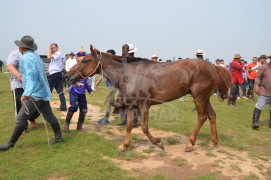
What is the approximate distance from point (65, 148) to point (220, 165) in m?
2.96

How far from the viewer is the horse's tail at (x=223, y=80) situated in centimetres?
577

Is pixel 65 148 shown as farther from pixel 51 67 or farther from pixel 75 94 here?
pixel 51 67

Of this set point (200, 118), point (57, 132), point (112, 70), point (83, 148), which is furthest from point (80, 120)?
point (200, 118)

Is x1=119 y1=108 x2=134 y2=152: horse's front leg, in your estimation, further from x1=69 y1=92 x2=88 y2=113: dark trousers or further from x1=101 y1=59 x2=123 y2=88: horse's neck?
x1=69 y1=92 x2=88 y2=113: dark trousers

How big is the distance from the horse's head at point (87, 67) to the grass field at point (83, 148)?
1434 mm

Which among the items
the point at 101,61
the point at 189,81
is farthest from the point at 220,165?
the point at 101,61

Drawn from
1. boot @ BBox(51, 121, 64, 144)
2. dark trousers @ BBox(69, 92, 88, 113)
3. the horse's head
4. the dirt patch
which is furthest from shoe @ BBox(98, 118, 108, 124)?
the horse's head

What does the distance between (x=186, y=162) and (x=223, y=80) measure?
2153 millimetres

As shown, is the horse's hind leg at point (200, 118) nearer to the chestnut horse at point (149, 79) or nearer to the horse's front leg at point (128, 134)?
the chestnut horse at point (149, 79)

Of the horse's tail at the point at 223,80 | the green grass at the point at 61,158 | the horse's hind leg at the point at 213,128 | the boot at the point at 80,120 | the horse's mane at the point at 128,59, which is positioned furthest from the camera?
the boot at the point at 80,120

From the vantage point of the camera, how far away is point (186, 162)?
4699 millimetres

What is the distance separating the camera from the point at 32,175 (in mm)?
4035

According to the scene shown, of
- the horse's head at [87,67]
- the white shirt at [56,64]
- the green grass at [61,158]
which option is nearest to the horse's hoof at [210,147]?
the green grass at [61,158]

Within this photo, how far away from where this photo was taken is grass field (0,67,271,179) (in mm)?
4148
